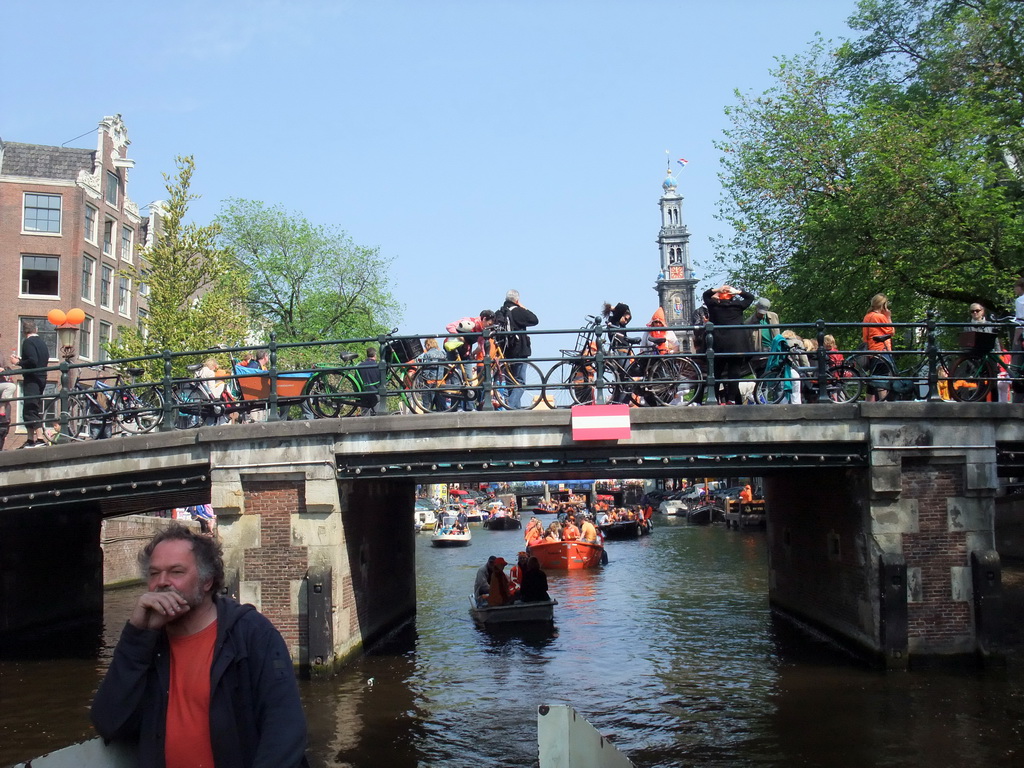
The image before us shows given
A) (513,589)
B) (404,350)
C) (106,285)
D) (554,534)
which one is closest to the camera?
(404,350)

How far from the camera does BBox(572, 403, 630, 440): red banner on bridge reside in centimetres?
1345

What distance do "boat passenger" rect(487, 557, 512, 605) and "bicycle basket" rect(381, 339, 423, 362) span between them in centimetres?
656

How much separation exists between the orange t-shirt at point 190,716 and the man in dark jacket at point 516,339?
1096 centimetres

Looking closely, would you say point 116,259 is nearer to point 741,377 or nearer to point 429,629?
point 429,629

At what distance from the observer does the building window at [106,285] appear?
41656mm

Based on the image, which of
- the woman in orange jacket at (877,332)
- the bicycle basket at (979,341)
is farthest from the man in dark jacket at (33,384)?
the bicycle basket at (979,341)

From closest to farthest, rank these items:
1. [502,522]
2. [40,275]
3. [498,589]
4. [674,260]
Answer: [498,589] < [40,275] < [502,522] < [674,260]

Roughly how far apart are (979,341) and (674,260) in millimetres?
122842

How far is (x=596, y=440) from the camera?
13.6 meters

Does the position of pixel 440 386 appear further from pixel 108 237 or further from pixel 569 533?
pixel 108 237

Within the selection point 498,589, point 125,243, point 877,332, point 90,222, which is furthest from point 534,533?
point 125,243

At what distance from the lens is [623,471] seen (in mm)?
15312

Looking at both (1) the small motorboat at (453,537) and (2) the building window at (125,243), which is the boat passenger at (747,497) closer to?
(1) the small motorboat at (453,537)

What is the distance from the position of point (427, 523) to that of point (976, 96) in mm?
45709
